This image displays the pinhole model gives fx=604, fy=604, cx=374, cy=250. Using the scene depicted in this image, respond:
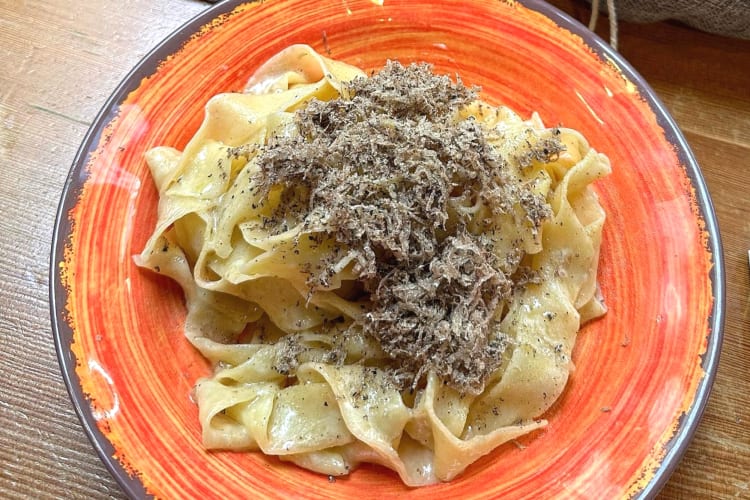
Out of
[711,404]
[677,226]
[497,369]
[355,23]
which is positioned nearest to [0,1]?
[355,23]

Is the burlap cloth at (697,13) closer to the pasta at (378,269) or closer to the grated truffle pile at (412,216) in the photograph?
the pasta at (378,269)

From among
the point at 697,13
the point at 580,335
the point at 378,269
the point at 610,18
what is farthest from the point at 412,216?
the point at 697,13

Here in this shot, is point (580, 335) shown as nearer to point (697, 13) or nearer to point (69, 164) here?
point (697, 13)

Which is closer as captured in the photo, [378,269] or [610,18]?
[378,269]

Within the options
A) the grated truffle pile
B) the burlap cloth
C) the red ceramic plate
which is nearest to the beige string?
the burlap cloth

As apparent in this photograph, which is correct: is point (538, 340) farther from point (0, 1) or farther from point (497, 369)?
point (0, 1)

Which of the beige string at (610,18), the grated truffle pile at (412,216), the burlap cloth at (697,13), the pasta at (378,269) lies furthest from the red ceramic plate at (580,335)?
the burlap cloth at (697,13)
